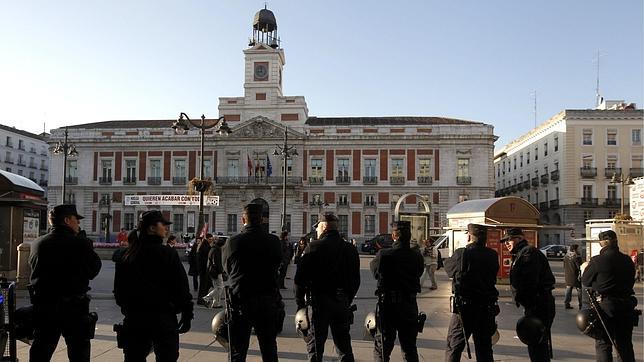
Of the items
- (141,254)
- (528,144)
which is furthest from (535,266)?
A: (528,144)

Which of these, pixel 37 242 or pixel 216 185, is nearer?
pixel 37 242

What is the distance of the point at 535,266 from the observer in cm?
650

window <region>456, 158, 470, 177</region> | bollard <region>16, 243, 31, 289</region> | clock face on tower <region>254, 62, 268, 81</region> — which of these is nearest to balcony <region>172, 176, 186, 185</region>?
clock face on tower <region>254, 62, 268, 81</region>

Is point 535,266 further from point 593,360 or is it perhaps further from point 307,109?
point 307,109

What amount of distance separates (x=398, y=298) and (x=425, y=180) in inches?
1985

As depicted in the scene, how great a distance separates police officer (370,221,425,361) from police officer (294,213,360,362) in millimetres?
359

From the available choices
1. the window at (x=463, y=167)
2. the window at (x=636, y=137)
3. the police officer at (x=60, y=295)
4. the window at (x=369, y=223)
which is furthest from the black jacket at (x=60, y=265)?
the window at (x=636, y=137)

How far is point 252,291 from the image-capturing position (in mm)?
5625

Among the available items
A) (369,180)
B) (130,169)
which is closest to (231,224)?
(130,169)

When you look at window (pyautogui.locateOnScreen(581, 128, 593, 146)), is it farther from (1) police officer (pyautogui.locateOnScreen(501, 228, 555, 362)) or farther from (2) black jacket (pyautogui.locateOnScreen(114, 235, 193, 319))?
(2) black jacket (pyautogui.locateOnScreen(114, 235, 193, 319))

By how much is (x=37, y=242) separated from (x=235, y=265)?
1826 millimetres

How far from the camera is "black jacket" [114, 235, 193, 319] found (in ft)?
16.0

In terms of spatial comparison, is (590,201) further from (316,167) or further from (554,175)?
(316,167)

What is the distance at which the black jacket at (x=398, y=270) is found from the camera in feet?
20.9
